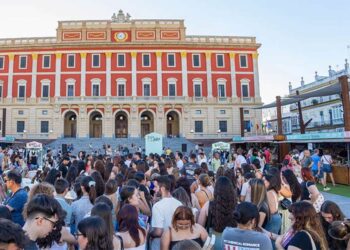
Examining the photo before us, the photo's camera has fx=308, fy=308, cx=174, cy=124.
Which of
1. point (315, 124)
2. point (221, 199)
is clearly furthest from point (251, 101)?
point (221, 199)

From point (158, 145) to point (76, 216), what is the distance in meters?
15.4

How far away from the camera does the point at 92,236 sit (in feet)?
8.30

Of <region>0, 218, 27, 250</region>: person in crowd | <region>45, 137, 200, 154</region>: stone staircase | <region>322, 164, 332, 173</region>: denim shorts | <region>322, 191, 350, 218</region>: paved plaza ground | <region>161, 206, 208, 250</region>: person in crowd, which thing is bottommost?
<region>322, 191, 350, 218</region>: paved plaza ground

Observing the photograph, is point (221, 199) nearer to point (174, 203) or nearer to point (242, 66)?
point (174, 203)

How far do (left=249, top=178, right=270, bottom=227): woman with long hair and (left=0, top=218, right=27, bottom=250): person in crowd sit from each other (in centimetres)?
330

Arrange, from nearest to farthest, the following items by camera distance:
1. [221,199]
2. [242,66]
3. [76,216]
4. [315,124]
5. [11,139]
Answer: [221,199] → [76,216] → [11,139] → [242,66] → [315,124]

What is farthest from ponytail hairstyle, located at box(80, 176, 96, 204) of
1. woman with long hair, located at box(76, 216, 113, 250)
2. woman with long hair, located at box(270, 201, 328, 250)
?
woman with long hair, located at box(270, 201, 328, 250)

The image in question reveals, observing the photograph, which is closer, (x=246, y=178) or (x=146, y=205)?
(x=146, y=205)

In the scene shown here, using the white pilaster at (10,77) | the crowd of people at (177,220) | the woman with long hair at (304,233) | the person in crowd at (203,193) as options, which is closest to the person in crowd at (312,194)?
the crowd of people at (177,220)

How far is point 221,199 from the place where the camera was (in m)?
4.03

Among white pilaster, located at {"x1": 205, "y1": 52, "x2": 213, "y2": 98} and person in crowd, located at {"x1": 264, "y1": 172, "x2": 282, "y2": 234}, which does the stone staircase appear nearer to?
white pilaster, located at {"x1": 205, "y1": 52, "x2": 213, "y2": 98}

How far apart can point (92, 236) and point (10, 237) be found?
0.84 metres

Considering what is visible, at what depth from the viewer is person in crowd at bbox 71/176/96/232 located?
180 inches

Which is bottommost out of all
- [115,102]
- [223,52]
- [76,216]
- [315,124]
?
[76,216]
